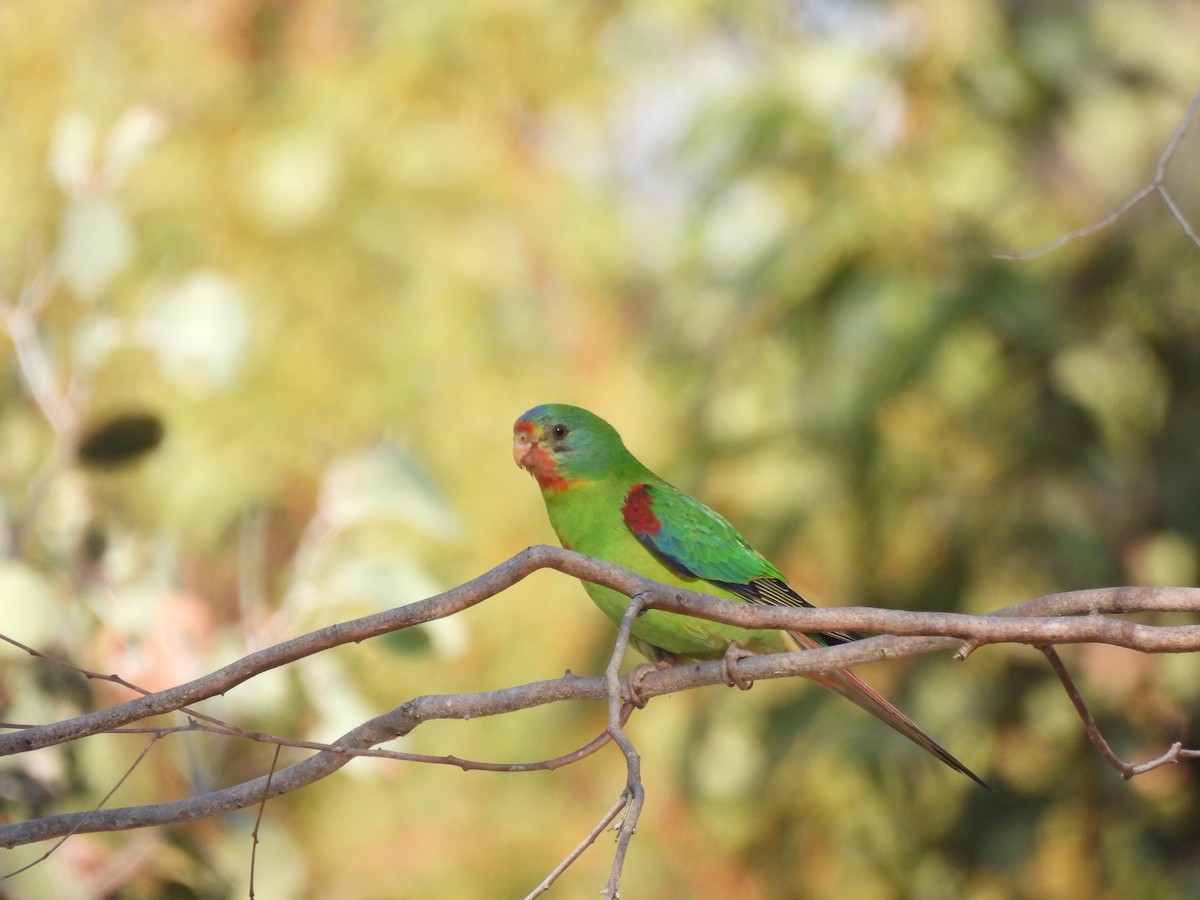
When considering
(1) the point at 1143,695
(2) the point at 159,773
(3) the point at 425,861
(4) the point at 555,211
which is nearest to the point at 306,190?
(4) the point at 555,211

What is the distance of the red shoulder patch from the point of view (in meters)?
3.34

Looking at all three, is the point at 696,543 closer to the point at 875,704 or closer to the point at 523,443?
the point at 523,443

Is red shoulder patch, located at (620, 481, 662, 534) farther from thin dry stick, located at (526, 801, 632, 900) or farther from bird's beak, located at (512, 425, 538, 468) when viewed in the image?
thin dry stick, located at (526, 801, 632, 900)

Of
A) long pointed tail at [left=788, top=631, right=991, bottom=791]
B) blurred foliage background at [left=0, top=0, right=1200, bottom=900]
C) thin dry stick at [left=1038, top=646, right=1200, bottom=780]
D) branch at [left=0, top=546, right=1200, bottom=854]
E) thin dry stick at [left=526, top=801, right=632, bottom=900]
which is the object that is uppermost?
blurred foliage background at [left=0, top=0, right=1200, bottom=900]

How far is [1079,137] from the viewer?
5.15 meters

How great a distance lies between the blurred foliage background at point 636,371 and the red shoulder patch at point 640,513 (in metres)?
0.54

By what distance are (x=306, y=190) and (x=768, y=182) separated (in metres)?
2.18

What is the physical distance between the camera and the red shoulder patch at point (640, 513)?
3338 millimetres

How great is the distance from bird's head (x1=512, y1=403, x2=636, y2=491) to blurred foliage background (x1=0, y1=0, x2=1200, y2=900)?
0.32 meters

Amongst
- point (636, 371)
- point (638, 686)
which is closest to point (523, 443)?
point (638, 686)

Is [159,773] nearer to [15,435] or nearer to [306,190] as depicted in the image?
[15,435]

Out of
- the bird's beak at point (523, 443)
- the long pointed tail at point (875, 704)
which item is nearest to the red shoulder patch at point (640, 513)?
the bird's beak at point (523, 443)

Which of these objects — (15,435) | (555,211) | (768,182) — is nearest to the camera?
(15,435)

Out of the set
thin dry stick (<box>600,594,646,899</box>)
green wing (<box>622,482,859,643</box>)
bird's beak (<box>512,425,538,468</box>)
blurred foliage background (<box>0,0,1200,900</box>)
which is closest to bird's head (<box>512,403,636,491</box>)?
bird's beak (<box>512,425,538,468</box>)
